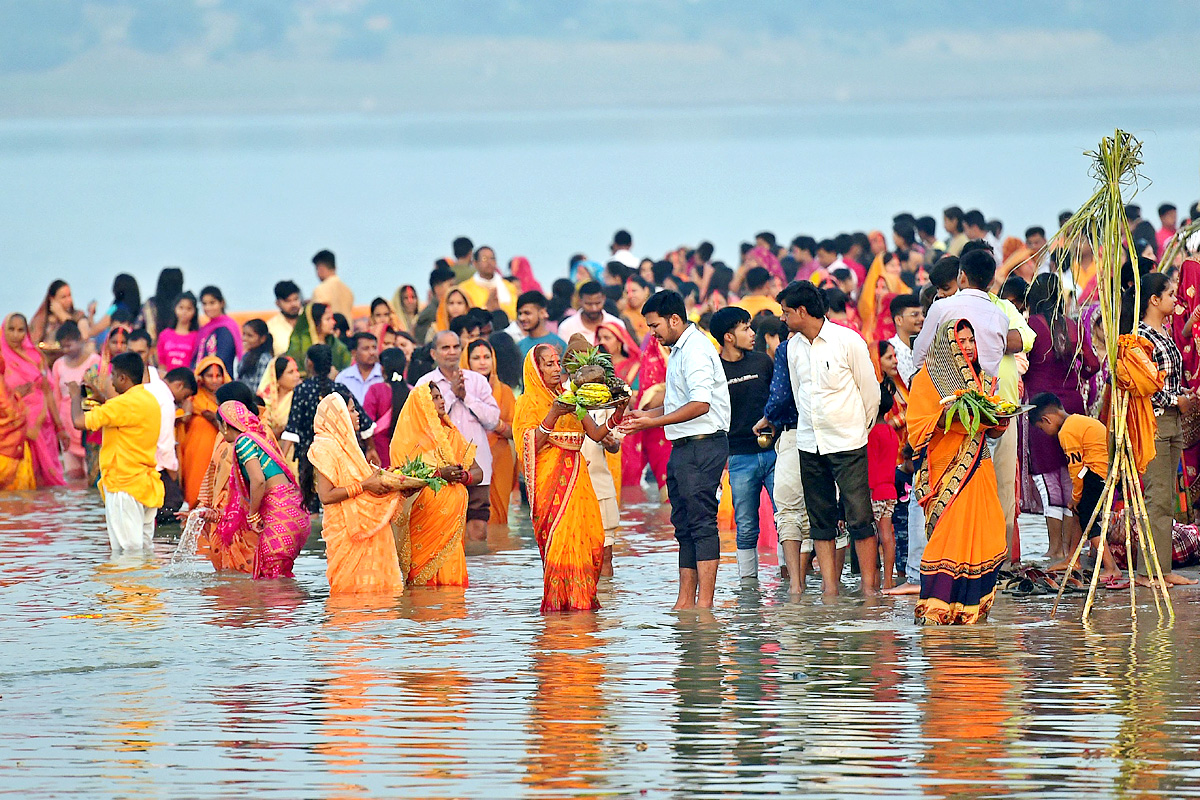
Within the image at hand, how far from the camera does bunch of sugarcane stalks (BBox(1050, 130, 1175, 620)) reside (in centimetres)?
843

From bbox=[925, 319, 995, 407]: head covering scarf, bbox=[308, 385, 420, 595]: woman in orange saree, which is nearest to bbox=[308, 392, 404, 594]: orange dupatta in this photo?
bbox=[308, 385, 420, 595]: woman in orange saree

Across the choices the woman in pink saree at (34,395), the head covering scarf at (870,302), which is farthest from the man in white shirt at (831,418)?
the woman in pink saree at (34,395)

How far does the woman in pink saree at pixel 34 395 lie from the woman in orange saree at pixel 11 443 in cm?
7

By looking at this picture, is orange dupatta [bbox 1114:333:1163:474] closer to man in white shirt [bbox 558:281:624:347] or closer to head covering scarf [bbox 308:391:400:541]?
head covering scarf [bbox 308:391:400:541]

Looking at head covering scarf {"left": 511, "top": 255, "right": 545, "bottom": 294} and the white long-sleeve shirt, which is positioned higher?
head covering scarf {"left": 511, "top": 255, "right": 545, "bottom": 294}

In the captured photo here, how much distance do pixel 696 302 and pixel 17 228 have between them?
188ft

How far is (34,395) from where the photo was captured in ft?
52.8

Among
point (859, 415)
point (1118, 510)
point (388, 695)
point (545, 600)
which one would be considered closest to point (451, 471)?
point (545, 600)

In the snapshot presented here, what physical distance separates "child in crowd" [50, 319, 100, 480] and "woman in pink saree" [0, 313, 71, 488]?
0.38 ft

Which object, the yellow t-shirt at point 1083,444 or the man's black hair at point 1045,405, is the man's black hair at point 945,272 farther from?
the yellow t-shirt at point 1083,444

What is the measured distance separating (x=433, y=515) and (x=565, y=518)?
134 cm

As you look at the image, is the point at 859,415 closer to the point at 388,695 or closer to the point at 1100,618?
the point at 1100,618

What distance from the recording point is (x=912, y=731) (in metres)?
6.38

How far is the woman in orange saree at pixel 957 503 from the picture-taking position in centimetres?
845
